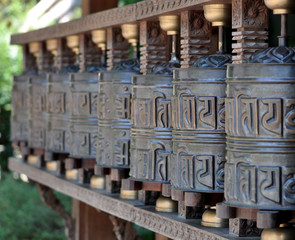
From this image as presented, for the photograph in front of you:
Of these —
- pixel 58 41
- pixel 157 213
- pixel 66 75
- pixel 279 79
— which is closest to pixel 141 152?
pixel 157 213

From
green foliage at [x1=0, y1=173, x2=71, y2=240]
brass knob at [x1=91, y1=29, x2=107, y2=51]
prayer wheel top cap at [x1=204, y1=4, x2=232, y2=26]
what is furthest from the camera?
green foliage at [x1=0, y1=173, x2=71, y2=240]

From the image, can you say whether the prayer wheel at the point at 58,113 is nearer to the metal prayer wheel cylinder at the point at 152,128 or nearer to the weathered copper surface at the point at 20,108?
the weathered copper surface at the point at 20,108

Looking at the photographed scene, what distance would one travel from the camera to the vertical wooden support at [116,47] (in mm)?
5074

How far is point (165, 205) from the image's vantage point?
4.34 metres

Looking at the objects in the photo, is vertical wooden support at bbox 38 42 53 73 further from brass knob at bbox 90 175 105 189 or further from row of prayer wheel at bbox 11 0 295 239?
row of prayer wheel at bbox 11 0 295 239

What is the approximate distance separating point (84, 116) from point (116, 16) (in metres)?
0.72

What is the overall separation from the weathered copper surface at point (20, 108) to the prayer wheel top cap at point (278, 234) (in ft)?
13.7

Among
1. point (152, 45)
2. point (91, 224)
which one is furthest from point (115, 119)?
point (91, 224)

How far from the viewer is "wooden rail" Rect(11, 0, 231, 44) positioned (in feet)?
→ 12.6

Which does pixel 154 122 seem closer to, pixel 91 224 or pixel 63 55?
pixel 63 55

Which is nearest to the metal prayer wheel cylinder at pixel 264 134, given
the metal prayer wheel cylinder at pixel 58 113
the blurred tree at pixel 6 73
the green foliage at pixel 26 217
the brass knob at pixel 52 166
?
the metal prayer wheel cylinder at pixel 58 113

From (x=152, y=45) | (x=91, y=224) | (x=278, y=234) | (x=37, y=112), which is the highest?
(x=152, y=45)

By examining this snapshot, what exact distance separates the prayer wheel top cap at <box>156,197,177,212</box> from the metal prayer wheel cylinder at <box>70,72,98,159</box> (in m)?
0.94

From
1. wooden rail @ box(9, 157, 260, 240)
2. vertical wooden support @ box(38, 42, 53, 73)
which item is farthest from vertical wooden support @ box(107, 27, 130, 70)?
vertical wooden support @ box(38, 42, 53, 73)
